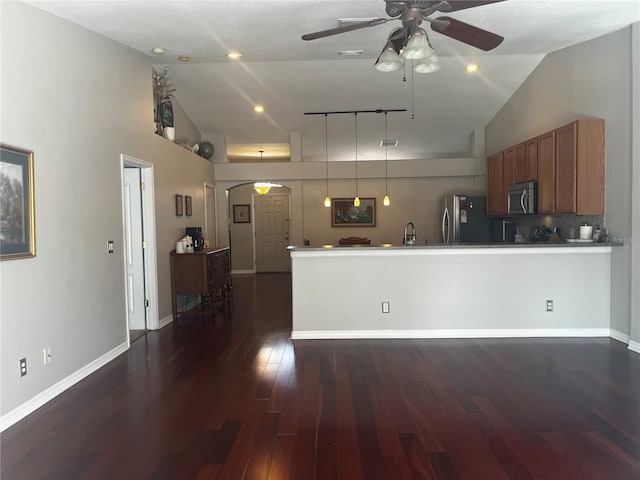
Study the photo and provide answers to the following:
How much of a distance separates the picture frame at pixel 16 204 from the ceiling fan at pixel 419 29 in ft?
7.08

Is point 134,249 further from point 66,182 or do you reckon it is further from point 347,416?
point 347,416

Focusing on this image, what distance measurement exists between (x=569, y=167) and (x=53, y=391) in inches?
206

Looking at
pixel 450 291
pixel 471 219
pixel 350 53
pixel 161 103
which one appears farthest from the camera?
pixel 471 219

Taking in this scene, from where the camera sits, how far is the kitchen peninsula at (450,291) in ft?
13.9

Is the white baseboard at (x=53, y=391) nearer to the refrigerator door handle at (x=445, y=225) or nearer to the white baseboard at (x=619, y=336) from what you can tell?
the white baseboard at (x=619, y=336)

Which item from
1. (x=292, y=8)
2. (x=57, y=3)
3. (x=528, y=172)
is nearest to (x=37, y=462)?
(x=57, y=3)

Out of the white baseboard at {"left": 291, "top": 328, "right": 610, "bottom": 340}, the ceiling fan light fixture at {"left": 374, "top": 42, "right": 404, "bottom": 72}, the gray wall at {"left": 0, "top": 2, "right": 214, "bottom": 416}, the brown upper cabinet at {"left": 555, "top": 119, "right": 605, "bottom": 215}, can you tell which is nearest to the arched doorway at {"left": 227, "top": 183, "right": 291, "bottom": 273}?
the gray wall at {"left": 0, "top": 2, "right": 214, "bottom": 416}

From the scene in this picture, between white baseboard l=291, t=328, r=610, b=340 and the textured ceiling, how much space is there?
301 centimetres

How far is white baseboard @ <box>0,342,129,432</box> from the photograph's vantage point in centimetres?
260

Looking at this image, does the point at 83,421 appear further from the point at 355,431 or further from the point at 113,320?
the point at 355,431

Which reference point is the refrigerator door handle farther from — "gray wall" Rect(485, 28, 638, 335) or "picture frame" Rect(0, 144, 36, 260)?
"picture frame" Rect(0, 144, 36, 260)

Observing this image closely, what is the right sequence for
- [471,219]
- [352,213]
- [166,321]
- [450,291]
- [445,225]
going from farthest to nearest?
[352,213]
[445,225]
[471,219]
[166,321]
[450,291]

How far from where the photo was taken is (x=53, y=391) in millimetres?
2998

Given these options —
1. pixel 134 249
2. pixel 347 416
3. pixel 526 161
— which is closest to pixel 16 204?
pixel 134 249
